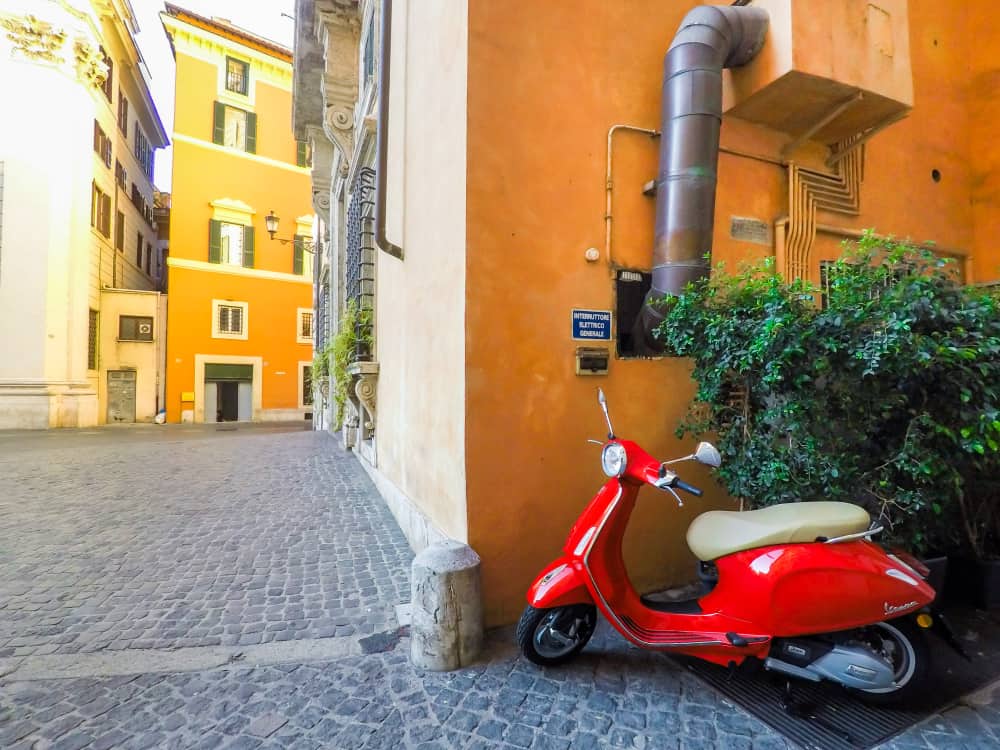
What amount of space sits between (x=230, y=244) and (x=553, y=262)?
78.7 feet

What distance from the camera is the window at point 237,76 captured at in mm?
23594

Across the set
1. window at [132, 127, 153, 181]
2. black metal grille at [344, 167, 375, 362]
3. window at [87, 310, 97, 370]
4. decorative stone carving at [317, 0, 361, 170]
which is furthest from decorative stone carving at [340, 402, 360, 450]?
window at [132, 127, 153, 181]

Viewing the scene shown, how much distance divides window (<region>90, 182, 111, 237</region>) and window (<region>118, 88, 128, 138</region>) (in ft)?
14.0

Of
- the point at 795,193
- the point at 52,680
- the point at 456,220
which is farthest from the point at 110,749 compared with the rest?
the point at 795,193

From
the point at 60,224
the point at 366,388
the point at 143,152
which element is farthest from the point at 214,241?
the point at 366,388

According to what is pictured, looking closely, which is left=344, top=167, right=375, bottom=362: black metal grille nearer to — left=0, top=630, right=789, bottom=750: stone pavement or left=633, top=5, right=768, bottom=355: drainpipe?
left=633, top=5, right=768, bottom=355: drainpipe

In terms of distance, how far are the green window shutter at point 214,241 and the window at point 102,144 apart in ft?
13.5

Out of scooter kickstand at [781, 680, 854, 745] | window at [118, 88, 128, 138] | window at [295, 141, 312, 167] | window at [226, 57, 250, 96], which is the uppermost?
window at [226, 57, 250, 96]

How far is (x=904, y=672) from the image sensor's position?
7.91 feet

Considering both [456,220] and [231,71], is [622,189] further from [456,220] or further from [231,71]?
[231,71]

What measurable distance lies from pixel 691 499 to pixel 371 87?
692cm

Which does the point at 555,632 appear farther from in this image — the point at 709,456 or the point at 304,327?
the point at 304,327

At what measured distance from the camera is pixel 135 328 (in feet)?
69.6

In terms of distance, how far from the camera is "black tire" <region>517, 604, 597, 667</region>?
8.90ft
